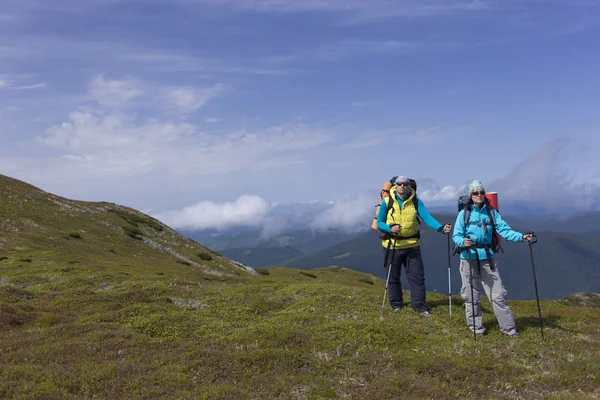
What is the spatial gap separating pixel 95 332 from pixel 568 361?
51.1 ft

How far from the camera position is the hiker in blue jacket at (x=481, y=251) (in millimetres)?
13336

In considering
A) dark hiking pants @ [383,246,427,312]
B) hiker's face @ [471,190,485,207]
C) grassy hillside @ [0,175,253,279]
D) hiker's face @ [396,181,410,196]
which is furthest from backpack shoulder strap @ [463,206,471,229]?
grassy hillside @ [0,175,253,279]

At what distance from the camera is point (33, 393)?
9.36 m

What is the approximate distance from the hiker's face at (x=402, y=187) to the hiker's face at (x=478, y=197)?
9.18ft

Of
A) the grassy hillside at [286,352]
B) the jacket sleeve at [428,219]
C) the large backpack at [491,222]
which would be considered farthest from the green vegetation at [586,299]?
the large backpack at [491,222]

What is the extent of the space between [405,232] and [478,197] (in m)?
3.42

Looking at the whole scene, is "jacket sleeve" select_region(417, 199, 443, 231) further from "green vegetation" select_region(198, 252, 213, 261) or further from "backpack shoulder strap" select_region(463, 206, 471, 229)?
"green vegetation" select_region(198, 252, 213, 261)

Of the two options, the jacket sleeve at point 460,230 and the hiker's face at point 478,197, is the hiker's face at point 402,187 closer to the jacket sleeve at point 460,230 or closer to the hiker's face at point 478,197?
the jacket sleeve at point 460,230

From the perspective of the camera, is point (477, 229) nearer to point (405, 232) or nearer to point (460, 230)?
point (460, 230)

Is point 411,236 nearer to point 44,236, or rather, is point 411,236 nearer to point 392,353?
point 392,353

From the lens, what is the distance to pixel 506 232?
1304 centimetres

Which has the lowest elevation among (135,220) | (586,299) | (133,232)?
(586,299)

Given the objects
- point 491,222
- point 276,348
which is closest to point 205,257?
point 276,348

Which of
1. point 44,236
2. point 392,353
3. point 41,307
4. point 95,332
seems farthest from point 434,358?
point 44,236
